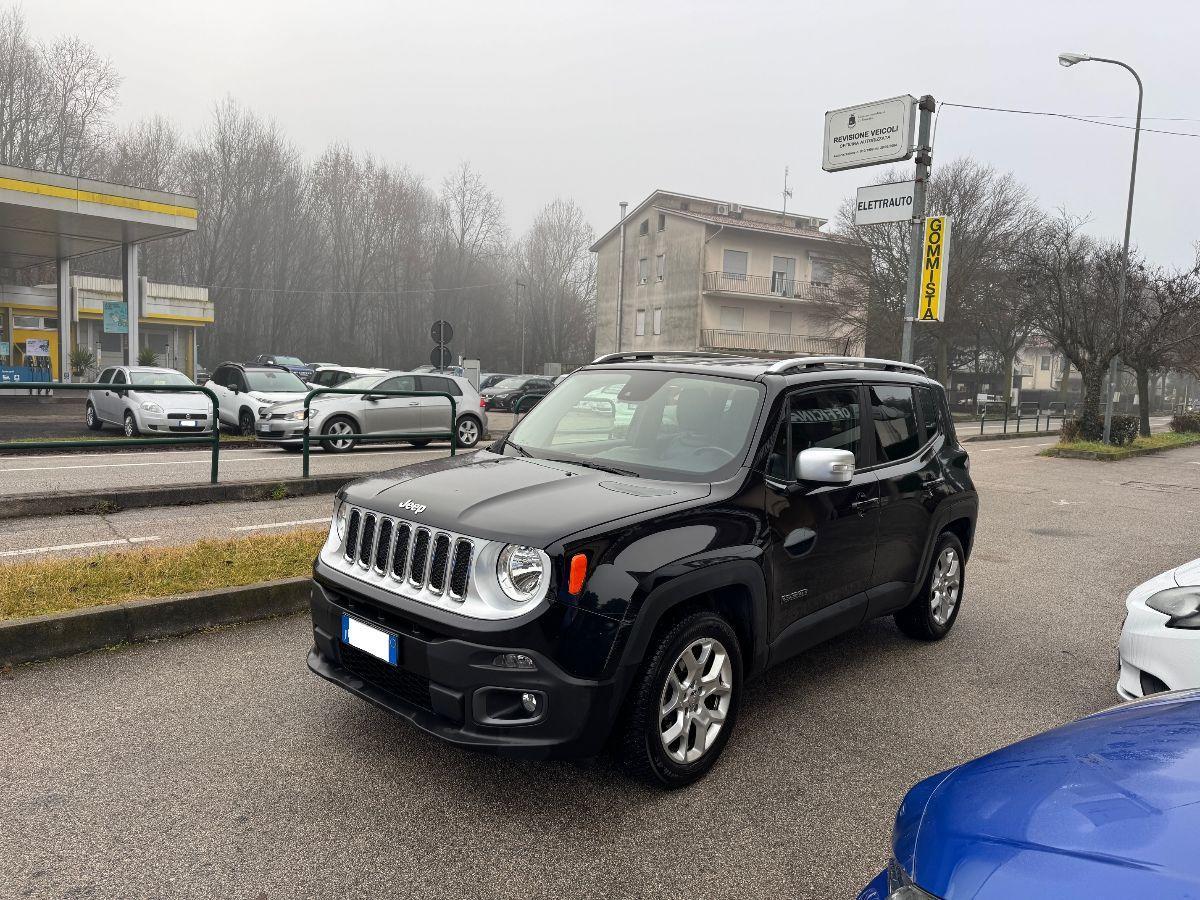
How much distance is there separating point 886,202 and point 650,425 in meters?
8.16

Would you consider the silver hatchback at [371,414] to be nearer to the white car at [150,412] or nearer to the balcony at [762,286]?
the white car at [150,412]

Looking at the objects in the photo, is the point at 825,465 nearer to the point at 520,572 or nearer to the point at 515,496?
the point at 515,496

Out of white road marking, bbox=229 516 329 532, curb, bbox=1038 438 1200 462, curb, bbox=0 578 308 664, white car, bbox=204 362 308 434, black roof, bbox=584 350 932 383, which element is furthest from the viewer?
curb, bbox=1038 438 1200 462

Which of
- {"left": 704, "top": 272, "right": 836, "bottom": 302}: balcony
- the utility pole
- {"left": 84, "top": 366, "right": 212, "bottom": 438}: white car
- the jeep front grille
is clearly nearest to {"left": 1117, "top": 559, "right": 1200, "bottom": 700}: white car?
the jeep front grille

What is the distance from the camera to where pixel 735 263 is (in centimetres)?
4653

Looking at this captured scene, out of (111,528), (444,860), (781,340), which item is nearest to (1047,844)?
(444,860)

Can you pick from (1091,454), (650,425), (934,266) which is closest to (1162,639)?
(650,425)

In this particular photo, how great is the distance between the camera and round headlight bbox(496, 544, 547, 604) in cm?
298

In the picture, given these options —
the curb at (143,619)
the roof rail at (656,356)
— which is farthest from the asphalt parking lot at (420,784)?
the roof rail at (656,356)

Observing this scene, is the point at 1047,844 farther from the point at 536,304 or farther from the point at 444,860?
the point at 536,304

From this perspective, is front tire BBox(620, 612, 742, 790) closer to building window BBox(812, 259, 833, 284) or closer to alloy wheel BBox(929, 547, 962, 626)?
alloy wheel BBox(929, 547, 962, 626)

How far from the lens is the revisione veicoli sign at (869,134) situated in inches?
424

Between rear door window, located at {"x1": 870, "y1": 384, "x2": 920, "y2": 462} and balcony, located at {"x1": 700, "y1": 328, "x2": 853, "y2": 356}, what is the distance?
39.8 metres

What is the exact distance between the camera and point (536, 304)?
66062mm
